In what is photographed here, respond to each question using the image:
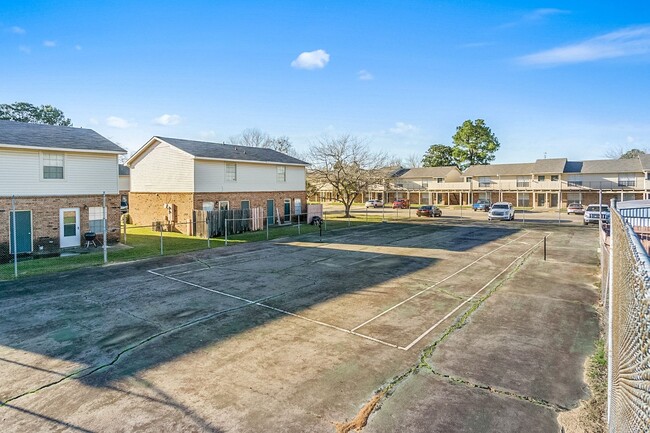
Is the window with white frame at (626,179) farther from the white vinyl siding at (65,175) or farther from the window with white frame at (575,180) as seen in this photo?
the white vinyl siding at (65,175)

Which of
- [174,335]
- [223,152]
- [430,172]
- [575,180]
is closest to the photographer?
[174,335]

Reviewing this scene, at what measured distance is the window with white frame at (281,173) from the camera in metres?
35.4

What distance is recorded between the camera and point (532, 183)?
59.4 meters

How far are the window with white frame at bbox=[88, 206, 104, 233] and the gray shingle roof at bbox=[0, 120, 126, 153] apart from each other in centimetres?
332

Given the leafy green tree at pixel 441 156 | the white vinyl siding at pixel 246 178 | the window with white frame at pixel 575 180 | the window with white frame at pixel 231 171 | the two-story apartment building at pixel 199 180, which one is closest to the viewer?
the two-story apartment building at pixel 199 180

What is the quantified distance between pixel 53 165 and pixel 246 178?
14072mm

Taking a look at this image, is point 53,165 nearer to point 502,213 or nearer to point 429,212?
point 429,212

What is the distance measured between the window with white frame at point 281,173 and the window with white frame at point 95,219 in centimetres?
1566

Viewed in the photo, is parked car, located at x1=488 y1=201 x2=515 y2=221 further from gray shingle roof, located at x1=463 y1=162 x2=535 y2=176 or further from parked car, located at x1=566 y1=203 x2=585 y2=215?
gray shingle roof, located at x1=463 y1=162 x2=535 y2=176

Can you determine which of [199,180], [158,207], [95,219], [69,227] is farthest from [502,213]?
[69,227]

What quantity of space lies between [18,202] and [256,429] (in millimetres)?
19647

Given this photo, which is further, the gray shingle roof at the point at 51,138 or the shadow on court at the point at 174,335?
the gray shingle roof at the point at 51,138

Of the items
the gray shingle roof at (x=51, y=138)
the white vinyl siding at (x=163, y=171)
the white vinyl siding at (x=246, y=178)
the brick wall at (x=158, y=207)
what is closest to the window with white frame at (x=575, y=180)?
the white vinyl siding at (x=246, y=178)

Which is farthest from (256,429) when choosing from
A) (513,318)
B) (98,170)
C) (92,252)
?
(98,170)
